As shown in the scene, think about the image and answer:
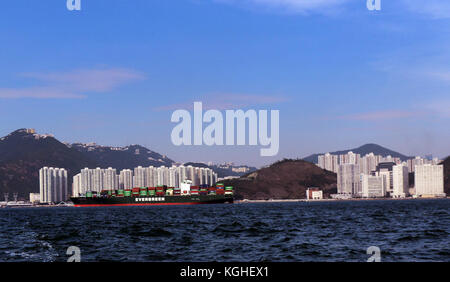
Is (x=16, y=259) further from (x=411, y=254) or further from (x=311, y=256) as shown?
(x=411, y=254)

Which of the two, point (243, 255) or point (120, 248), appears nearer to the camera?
point (243, 255)
